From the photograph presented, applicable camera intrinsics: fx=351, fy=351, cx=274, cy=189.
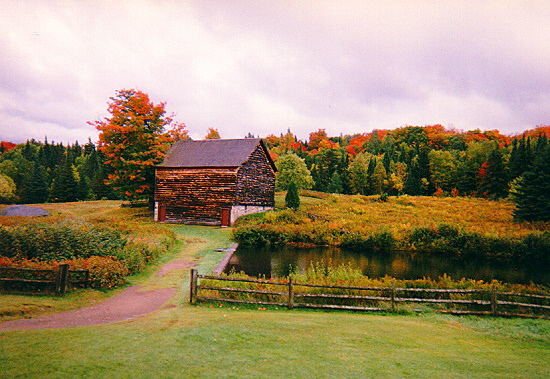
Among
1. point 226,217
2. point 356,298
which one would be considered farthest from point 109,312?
point 226,217

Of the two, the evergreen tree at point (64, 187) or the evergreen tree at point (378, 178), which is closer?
the evergreen tree at point (64, 187)

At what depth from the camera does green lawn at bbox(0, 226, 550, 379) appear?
5.95 metres

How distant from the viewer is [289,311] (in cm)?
1148

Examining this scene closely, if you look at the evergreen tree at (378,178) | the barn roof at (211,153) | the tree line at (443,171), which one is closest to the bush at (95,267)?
the barn roof at (211,153)

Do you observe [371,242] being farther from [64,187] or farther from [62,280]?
[64,187]

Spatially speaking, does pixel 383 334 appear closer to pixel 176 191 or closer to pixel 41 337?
pixel 41 337

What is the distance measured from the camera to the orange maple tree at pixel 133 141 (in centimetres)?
3528

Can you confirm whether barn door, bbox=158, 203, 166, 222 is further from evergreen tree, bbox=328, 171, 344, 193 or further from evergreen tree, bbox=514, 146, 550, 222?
evergreen tree, bbox=328, 171, 344, 193

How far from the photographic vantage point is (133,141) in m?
36.3

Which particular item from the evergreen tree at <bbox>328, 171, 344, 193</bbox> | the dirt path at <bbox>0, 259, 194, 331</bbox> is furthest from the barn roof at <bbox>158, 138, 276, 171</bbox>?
the evergreen tree at <bbox>328, 171, 344, 193</bbox>

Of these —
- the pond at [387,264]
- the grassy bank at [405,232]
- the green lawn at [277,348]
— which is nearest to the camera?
the green lawn at [277,348]

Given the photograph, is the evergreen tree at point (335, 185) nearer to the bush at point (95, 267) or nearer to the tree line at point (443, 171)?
the tree line at point (443, 171)

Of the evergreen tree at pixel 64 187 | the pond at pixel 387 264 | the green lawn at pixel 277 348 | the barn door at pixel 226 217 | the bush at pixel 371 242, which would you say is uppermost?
the evergreen tree at pixel 64 187

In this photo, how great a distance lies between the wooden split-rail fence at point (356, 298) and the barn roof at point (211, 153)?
22.7 metres
